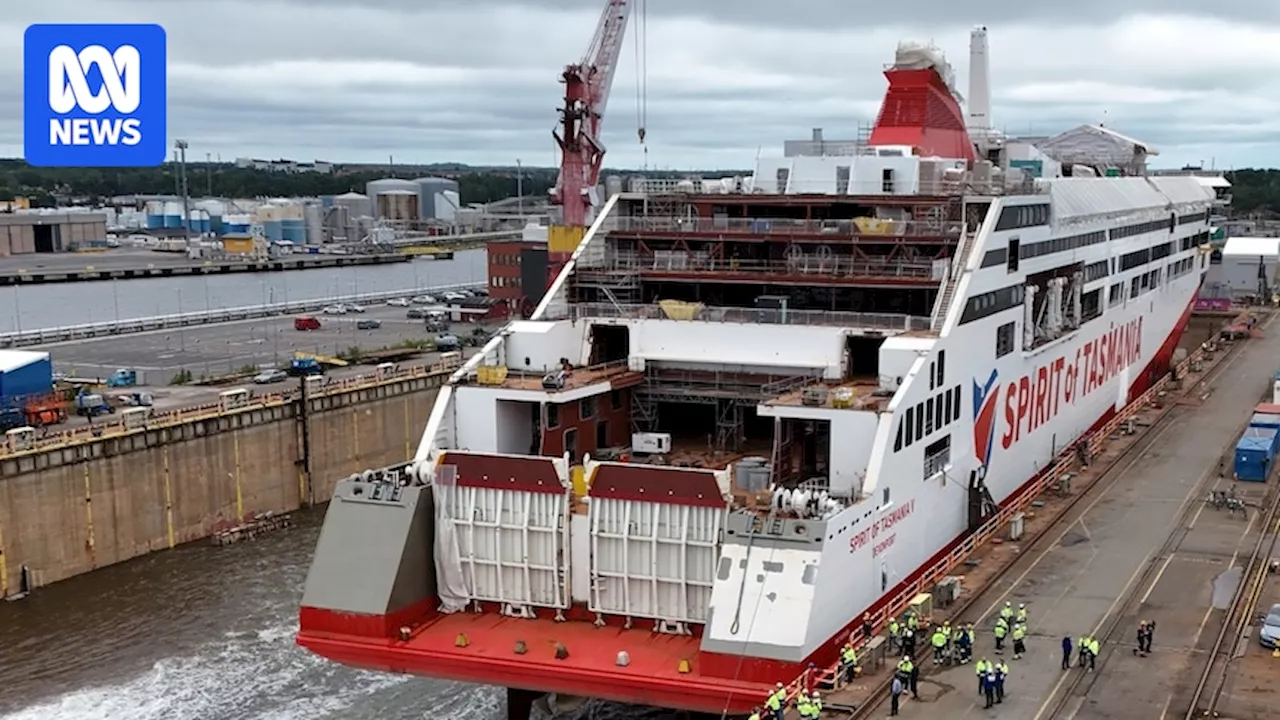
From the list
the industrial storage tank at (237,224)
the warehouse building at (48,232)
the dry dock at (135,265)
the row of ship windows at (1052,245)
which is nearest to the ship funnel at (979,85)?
the row of ship windows at (1052,245)

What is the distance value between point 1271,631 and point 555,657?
451 inches

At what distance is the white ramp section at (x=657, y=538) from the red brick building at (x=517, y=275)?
5881cm

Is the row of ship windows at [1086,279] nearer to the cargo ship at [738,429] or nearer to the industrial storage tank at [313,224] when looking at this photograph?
the cargo ship at [738,429]

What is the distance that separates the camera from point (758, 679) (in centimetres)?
1833

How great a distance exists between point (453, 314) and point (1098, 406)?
54184 millimetres

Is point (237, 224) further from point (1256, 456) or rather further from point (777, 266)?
point (1256, 456)

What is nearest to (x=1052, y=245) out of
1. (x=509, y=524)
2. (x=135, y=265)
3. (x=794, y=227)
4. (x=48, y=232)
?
(x=794, y=227)

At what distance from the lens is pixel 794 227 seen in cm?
2783

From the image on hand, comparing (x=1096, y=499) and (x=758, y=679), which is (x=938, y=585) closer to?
(x=758, y=679)

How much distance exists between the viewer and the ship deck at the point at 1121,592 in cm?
1797

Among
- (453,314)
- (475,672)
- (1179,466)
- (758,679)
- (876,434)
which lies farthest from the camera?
(453,314)

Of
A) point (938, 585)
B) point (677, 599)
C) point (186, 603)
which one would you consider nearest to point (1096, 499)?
point (938, 585)

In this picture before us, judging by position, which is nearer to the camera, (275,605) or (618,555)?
(618,555)

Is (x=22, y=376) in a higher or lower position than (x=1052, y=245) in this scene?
lower
